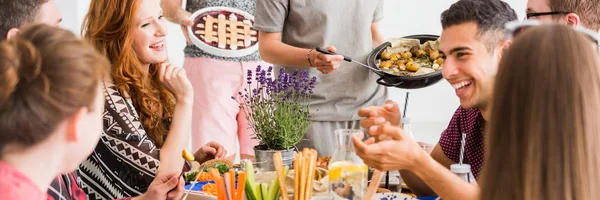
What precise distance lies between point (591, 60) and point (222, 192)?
3.32 feet

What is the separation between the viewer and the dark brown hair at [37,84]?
1377mm

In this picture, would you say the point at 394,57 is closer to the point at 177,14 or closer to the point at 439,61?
the point at 439,61

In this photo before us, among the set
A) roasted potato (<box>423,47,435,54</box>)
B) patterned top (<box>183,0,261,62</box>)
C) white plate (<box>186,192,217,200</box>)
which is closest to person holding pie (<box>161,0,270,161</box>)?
patterned top (<box>183,0,261,62</box>)

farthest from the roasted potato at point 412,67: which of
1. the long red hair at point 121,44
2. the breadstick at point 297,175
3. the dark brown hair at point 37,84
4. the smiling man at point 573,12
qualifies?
the dark brown hair at point 37,84

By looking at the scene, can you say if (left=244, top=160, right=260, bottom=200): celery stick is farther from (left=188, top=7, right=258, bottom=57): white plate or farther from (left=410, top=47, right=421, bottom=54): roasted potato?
(left=188, top=7, right=258, bottom=57): white plate

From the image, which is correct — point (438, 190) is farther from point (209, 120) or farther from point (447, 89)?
point (447, 89)

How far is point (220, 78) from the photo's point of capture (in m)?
3.94

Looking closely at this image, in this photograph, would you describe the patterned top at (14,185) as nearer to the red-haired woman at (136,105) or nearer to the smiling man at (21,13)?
the smiling man at (21,13)

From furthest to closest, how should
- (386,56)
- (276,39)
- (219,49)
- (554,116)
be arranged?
1. (219,49)
2. (276,39)
3. (386,56)
4. (554,116)

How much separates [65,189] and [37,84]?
70 cm

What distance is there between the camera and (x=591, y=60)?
1188 mm

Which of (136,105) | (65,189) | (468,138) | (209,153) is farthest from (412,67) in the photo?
(65,189)

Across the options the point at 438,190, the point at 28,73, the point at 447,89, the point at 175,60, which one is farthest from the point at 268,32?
the point at 447,89

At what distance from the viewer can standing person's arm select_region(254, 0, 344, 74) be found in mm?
3070
